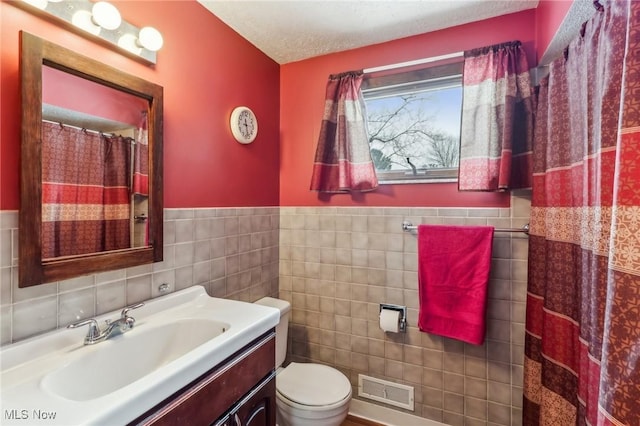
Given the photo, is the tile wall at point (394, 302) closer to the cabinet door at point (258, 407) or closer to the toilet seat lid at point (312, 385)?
the toilet seat lid at point (312, 385)

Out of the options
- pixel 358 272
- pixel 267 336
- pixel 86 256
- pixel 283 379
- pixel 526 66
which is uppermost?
pixel 526 66

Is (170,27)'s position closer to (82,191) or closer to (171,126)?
(171,126)

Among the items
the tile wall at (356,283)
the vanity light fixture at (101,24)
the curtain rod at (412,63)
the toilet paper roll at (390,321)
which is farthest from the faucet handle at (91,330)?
the curtain rod at (412,63)

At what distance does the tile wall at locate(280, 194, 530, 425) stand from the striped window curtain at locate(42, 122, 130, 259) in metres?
1.14

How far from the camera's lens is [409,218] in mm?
1854

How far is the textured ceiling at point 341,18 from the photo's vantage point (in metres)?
1.57

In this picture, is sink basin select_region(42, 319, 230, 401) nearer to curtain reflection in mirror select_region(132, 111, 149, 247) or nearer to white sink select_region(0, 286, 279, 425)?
white sink select_region(0, 286, 279, 425)

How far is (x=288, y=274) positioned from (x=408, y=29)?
5.86 ft

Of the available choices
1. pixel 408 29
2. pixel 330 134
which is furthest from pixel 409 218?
pixel 408 29

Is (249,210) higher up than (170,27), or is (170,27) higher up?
(170,27)

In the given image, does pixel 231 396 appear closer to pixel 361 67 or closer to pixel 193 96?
pixel 193 96

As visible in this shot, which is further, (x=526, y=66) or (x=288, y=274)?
(x=288, y=274)

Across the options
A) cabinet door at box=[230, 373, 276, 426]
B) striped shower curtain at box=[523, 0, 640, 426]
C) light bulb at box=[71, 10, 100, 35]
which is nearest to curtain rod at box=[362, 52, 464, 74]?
striped shower curtain at box=[523, 0, 640, 426]

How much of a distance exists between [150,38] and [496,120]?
172 centimetres
